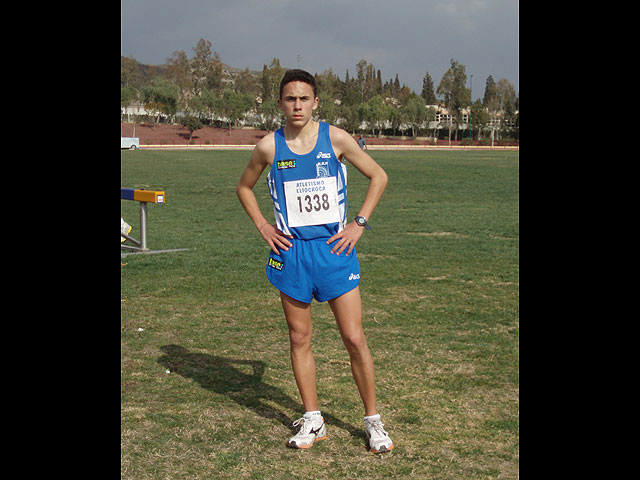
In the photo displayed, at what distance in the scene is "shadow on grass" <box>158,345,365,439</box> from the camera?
507 centimetres

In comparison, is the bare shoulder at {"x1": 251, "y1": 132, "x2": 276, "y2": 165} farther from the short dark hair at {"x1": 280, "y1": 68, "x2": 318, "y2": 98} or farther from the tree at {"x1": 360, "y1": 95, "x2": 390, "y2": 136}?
the tree at {"x1": 360, "y1": 95, "x2": 390, "y2": 136}

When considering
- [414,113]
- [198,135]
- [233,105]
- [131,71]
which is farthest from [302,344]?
[131,71]

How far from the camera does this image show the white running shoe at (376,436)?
4363 millimetres

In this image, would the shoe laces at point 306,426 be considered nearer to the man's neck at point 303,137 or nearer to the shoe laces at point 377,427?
the shoe laces at point 377,427

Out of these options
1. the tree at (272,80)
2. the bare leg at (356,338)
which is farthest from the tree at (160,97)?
the bare leg at (356,338)

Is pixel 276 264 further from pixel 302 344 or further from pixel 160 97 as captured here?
pixel 160 97

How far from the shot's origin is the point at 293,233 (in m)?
4.37

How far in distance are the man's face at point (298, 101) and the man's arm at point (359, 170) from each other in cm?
21

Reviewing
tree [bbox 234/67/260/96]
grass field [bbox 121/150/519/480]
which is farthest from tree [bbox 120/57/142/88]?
grass field [bbox 121/150/519/480]

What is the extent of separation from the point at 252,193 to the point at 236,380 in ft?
7.07

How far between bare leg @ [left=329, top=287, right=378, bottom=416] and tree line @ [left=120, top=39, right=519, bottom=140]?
100 m
